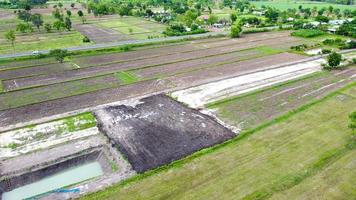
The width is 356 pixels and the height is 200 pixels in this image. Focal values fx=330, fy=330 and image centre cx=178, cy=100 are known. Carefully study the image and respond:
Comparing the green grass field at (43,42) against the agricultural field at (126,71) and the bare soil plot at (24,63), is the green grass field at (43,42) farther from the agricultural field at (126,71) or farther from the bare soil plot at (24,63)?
the agricultural field at (126,71)

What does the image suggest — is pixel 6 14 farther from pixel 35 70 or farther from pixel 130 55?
pixel 130 55

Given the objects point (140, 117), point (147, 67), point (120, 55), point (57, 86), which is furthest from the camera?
point (120, 55)

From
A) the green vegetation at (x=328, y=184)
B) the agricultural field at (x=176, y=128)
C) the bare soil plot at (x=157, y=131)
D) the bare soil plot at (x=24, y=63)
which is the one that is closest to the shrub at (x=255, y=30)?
the agricultural field at (x=176, y=128)

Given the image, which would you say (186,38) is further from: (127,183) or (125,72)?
(127,183)

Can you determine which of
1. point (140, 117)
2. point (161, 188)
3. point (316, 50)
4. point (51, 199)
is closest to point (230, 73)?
point (140, 117)

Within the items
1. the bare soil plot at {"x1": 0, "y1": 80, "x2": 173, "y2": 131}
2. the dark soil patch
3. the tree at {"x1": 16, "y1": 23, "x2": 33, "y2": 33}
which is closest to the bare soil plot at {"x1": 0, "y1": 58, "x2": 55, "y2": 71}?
the dark soil patch
